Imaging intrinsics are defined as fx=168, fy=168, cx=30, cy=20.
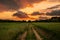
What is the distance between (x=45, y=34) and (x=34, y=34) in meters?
0.21

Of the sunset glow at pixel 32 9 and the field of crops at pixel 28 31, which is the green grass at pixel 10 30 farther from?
the sunset glow at pixel 32 9

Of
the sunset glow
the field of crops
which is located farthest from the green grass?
the sunset glow

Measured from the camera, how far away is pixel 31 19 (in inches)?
126

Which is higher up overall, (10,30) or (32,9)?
(32,9)

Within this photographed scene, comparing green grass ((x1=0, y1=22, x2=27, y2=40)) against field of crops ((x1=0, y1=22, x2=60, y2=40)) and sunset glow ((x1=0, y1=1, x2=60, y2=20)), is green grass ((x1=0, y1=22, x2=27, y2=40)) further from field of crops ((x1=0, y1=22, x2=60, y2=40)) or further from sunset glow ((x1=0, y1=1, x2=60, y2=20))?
sunset glow ((x1=0, y1=1, x2=60, y2=20))

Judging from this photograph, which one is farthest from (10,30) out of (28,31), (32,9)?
(32,9)

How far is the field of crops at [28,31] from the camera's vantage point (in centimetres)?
318

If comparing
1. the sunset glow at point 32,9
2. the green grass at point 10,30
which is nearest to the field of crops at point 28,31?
the green grass at point 10,30

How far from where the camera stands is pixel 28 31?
3197 millimetres

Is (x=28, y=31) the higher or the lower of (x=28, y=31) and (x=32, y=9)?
the lower

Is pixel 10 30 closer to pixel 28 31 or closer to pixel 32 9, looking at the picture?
pixel 28 31

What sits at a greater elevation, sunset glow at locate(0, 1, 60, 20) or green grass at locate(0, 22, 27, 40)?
sunset glow at locate(0, 1, 60, 20)

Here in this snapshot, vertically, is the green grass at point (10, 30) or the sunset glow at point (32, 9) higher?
the sunset glow at point (32, 9)

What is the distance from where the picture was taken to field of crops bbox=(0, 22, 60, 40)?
10.4 feet
